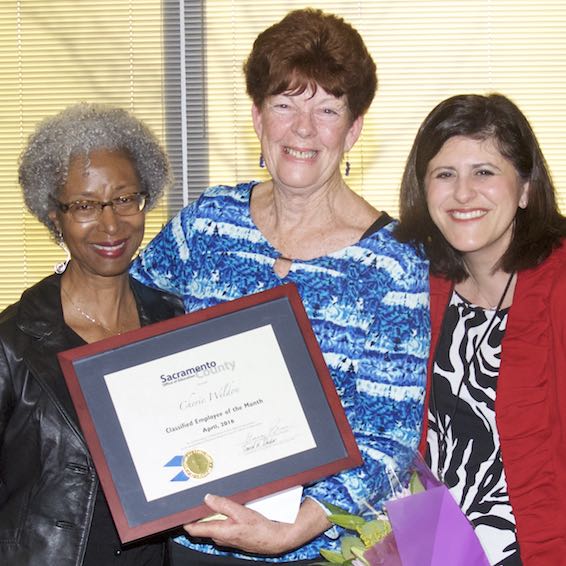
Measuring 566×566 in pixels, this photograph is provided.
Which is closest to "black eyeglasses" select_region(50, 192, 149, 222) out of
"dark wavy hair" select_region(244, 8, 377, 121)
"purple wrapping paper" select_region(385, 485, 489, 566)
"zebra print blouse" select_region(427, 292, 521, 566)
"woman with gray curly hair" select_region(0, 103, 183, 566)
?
"woman with gray curly hair" select_region(0, 103, 183, 566)

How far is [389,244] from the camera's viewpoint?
2.22 meters

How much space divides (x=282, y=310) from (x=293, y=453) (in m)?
0.29

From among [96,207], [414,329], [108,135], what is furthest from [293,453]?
[108,135]

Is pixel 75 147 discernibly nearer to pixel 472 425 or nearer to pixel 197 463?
pixel 197 463

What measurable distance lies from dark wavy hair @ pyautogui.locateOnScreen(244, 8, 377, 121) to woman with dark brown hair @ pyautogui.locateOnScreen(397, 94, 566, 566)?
0.92ft

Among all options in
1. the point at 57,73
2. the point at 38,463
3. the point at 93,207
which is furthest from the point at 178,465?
the point at 57,73

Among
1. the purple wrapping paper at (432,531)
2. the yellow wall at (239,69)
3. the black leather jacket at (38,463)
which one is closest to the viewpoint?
the purple wrapping paper at (432,531)

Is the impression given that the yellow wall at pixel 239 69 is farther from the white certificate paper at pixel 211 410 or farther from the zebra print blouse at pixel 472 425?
the white certificate paper at pixel 211 410

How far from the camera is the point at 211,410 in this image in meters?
1.90

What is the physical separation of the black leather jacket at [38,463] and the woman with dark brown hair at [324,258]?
300 millimetres

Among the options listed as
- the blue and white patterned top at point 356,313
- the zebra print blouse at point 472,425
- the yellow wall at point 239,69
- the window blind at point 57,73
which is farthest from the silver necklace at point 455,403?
the window blind at point 57,73

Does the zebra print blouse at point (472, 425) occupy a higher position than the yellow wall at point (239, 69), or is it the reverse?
the yellow wall at point (239, 69)

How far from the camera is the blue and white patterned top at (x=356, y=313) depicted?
2079mm

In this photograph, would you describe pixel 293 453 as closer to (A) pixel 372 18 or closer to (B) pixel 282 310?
(B) pixel 282 310
